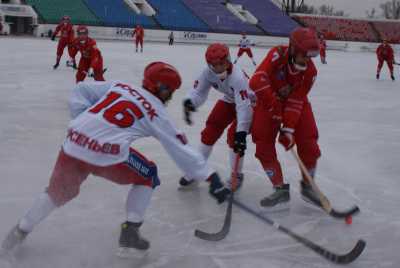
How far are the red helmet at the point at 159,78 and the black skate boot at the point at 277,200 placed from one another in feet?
4.32

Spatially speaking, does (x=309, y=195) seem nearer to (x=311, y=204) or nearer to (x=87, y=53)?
(x=311, y=204)

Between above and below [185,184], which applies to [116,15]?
above

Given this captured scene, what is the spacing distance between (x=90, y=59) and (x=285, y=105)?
4.43 meters

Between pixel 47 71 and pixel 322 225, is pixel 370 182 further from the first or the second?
pixel 47 71

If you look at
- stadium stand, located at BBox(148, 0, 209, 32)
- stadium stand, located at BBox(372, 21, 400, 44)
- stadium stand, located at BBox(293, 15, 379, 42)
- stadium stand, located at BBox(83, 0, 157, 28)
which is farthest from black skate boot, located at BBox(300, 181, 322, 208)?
stadium stand, located at BBox(372, 21, 400, 44)

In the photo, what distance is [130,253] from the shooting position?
2477 millimetres

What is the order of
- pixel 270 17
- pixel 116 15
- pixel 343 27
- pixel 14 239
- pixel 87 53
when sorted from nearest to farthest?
pixel 14 239 < pixel 87 53 < pixel 116 15 < pixel 270 17 < pixel 343 27

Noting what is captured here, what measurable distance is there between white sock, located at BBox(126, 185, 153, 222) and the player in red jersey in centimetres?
109

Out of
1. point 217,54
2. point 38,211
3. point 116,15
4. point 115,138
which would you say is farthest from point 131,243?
point 116,15

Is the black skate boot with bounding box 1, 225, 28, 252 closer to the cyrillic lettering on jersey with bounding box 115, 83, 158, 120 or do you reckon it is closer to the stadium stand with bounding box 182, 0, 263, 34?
the cyrillic lettering on jersey with bounding box 115, 83, 158, 120

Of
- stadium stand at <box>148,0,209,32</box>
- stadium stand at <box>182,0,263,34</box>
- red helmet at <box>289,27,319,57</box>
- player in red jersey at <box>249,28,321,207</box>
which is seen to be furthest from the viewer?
stadium stand at <box>182,0,263,34</box>

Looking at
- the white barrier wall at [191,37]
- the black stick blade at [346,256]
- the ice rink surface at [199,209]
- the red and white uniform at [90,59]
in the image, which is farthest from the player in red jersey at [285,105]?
the white barrier wall at [191,37]

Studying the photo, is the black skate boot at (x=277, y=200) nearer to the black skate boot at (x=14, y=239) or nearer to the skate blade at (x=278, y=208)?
the skate blade at (x=278, y=208)

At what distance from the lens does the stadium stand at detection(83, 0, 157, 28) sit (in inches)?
1131
